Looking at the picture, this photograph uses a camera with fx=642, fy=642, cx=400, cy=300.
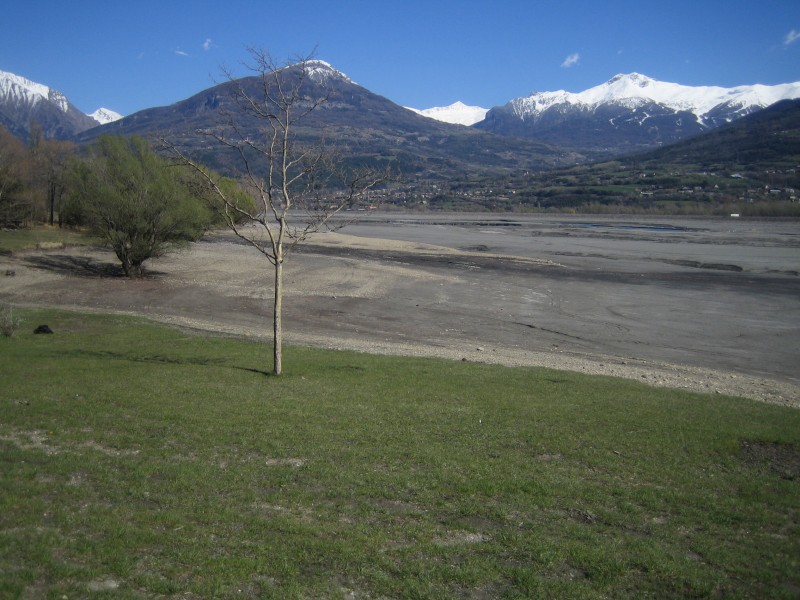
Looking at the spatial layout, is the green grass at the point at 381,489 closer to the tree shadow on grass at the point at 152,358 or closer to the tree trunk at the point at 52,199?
the tree shadow on grass at the point at 152,358

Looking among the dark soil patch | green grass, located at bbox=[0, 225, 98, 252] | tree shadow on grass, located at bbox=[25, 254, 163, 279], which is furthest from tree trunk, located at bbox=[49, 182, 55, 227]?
the dark soil patch

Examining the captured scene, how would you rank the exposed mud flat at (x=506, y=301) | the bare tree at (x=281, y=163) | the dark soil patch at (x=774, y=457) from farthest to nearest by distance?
the exposed mud flat at (x=506, y=301) → the bare tree at (x=281, y=163) → the dark soil patch at (x=774, y=457)

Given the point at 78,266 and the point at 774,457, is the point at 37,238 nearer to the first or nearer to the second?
the point at 78,266

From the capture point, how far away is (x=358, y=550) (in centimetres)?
621

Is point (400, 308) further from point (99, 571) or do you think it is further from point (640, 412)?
point (99, 571)

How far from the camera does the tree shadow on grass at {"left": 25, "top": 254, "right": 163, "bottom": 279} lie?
39.4 meters

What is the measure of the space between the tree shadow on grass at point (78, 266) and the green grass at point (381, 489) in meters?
27.7

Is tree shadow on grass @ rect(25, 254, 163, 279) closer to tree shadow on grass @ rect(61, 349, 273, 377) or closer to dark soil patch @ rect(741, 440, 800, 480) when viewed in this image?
tree shadow on grass @ rect(61, 349, 273, 377)

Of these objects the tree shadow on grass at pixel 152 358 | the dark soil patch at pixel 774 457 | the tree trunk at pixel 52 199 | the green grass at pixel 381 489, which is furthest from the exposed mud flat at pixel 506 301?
the tree trunk at pixel 52 199

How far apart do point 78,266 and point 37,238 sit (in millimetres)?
14067

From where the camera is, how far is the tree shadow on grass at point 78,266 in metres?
39.4

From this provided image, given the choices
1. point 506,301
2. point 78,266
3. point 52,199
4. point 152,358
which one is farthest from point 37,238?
point 152,358

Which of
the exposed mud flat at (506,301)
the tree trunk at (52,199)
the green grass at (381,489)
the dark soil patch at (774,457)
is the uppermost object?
the tree trunk at (52,199)

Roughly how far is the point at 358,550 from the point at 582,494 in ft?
10.7
